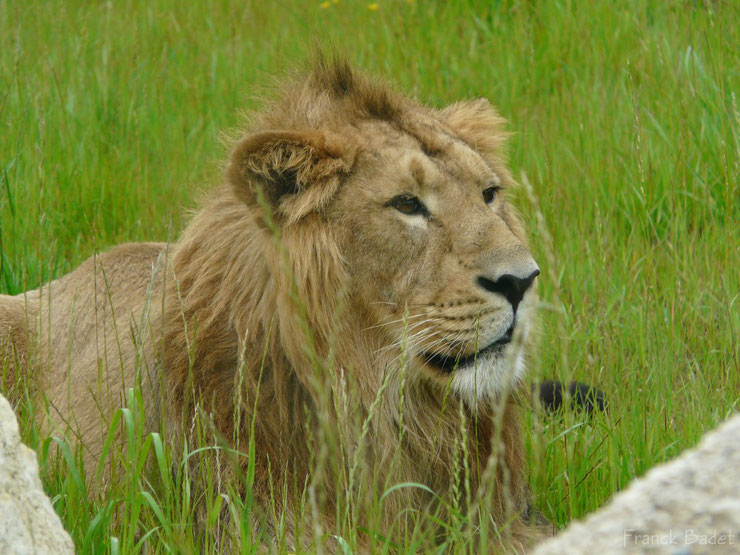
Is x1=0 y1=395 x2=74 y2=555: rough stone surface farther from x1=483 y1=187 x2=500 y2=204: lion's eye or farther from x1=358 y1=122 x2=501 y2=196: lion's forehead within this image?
x1=483 y1=187 x2=500 y2=204: lion's eye

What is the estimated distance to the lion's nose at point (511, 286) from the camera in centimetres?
303

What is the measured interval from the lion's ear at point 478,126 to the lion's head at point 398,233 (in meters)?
0.40

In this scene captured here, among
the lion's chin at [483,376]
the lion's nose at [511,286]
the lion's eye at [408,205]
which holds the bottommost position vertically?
the lion's chin at [483,376]

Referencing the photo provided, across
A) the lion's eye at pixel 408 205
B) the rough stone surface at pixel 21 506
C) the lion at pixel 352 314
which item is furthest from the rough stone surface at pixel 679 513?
the lion's eye at pixel 408 205

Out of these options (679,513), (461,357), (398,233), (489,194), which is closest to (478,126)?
(489,194)

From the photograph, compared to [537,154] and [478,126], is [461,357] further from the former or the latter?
[537,154]

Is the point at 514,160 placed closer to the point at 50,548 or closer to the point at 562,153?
the point at 562,153

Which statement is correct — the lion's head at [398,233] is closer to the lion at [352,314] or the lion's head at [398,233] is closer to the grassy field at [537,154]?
the lion at [352,314]

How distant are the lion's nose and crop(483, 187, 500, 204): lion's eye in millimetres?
603

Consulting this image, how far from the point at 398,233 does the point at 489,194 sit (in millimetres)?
532

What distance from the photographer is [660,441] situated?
3541 millimetres

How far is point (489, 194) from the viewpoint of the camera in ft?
11.9

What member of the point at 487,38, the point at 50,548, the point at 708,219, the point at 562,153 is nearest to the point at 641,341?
the point at 708,219

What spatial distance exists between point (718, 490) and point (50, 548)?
1391 mm
